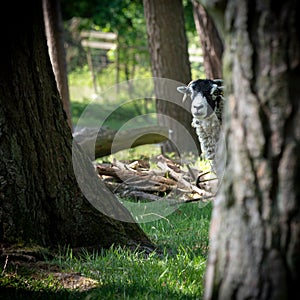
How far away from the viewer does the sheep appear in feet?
25.2

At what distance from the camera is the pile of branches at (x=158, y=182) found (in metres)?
8.66

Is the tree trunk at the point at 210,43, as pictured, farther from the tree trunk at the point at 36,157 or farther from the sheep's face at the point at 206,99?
the tree trunk at the point at 36,157

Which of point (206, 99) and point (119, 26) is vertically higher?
point (119, 26)

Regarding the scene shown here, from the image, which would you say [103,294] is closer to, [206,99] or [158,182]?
[206,99]

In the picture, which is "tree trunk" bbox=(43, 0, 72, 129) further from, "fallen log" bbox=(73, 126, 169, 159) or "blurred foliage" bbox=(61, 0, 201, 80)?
"blurred foliage" bbox=(61, 0, 201, 80)

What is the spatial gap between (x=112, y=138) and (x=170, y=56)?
6.53 feet

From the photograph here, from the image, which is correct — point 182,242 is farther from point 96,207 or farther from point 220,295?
point 220,295

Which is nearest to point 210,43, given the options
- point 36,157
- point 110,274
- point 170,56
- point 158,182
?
point 170,56

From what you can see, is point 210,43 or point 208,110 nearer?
point 208,110

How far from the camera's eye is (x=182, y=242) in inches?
235

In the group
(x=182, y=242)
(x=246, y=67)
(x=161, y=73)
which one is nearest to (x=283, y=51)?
(x=246, y=67)

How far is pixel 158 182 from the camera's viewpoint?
30.3 ft

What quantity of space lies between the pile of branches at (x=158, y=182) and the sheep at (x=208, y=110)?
0.67 metres

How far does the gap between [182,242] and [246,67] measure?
3.24 meters
